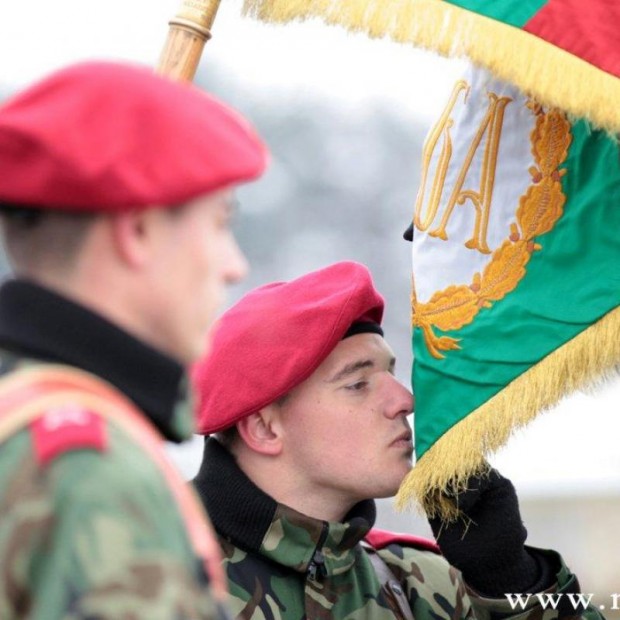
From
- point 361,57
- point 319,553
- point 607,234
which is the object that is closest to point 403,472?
point 319,553

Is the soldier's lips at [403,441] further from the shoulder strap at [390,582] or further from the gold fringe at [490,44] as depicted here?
the gold fringe at [490,44]

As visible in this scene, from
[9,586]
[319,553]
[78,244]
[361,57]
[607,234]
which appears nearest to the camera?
[9,586]

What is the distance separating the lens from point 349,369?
102 inches

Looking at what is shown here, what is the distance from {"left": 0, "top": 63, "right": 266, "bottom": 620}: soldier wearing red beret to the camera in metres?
1.07

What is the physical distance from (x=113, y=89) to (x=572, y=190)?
1.22 meters

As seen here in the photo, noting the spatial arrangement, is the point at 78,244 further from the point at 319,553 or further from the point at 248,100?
the point at 248,100

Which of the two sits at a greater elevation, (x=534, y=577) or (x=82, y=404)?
(x=82, y=404)

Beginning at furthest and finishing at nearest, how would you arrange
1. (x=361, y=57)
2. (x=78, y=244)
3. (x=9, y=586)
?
(x=361, y=57) < (x=78, y=244) < (x=9, y=586)

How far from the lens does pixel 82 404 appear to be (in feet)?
3.68

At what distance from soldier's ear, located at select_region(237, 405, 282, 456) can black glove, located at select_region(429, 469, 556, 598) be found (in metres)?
0.29

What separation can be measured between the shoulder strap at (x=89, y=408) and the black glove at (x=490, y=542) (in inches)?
53.7

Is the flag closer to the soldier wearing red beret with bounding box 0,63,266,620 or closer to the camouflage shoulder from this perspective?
the camouflage shoulder

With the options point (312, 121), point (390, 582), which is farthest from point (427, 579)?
point (312, 121)

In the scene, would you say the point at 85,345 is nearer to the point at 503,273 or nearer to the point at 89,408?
the point at 89,408
